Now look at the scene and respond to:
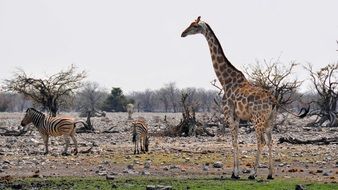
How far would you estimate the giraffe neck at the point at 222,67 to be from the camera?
1889 centimetres

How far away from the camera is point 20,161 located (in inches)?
840

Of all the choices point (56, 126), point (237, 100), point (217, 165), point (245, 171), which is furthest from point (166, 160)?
point (56, 126)

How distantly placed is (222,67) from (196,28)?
1.25 meters

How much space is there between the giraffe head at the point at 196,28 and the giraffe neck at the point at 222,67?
0.14 m

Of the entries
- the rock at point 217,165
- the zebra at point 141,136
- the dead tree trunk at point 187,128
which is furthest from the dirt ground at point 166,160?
the dead tree trunk at point 187,128

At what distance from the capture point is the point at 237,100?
18.2 metres

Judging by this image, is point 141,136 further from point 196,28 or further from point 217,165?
point 196,28

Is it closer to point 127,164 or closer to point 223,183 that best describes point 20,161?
point 127,164

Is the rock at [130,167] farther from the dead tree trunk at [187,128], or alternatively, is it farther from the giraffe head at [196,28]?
the dead tree trunk at [187,128]

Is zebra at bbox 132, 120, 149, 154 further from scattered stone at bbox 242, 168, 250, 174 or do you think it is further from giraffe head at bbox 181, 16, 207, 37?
giraffe head at bbox 181, 16, 207, 37

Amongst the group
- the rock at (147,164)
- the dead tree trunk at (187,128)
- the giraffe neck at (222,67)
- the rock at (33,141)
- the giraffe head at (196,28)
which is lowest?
the rock at (147,164)

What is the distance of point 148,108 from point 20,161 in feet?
434

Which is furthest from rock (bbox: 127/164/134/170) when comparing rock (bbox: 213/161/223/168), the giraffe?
the giraffe

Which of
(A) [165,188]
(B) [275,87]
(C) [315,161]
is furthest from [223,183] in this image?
(B) [275,87]
